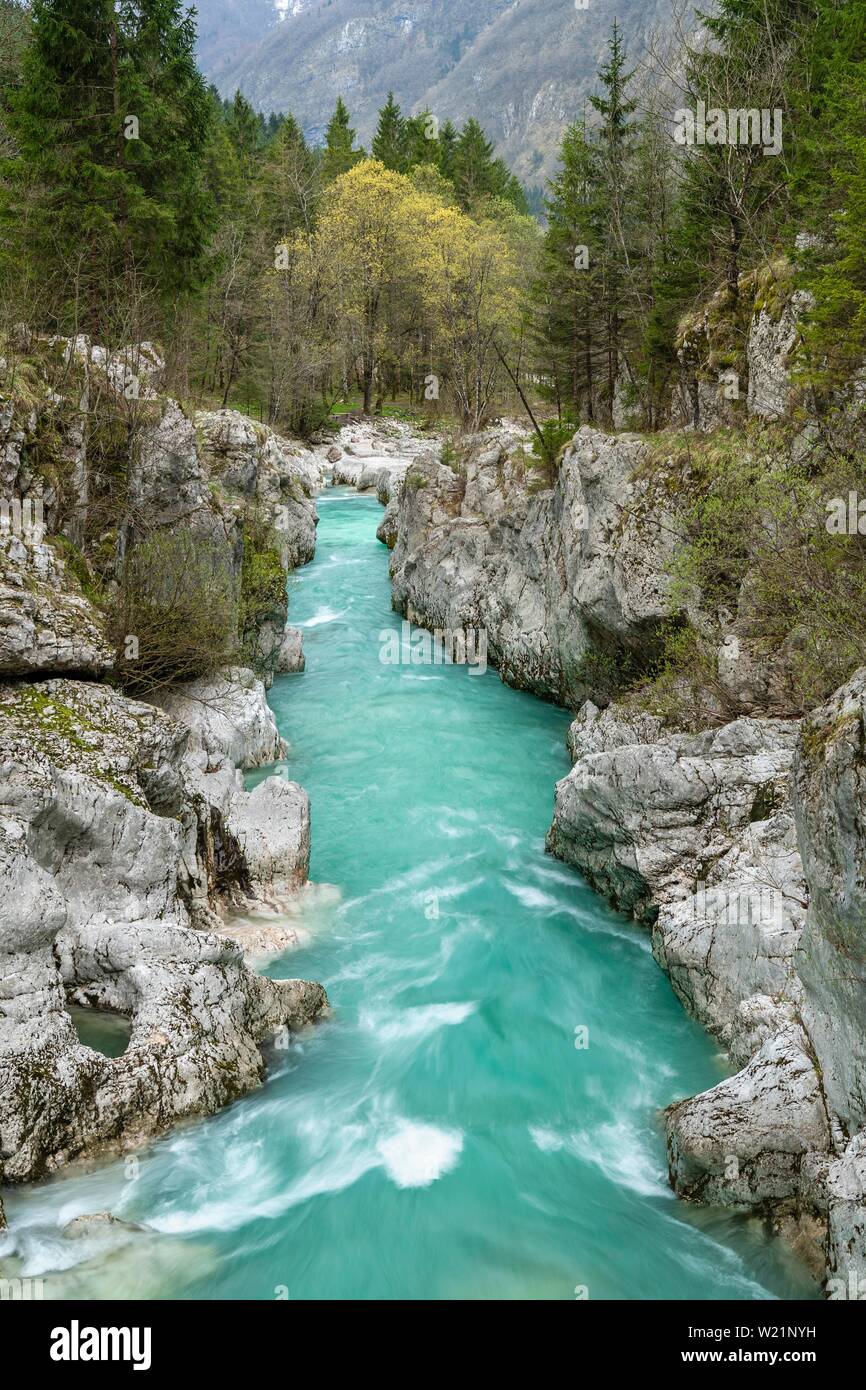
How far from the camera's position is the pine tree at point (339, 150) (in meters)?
66.4

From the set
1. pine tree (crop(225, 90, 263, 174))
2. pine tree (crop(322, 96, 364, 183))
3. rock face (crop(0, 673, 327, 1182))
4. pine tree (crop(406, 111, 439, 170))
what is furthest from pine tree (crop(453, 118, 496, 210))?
rock face (crop(0, 673, 327, 1182))

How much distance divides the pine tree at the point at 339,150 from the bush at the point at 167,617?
201 ft

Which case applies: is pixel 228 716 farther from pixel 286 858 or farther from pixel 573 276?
pixel 573 276

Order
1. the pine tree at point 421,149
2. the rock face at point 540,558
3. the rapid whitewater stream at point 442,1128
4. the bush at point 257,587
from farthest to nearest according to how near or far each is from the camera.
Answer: the pine tree at point 421,149 < the bush at point 257,587 < the rock face at point 540,558 < the rapid whitewater stream at point 442,1128

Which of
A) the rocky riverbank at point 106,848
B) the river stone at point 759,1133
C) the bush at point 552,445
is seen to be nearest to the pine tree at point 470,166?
the bush at point 552,445

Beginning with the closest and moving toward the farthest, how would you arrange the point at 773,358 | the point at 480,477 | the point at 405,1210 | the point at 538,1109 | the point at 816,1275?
1. the point at 816,1275
2. the point at 405,1210
3. the point at 538,1109
4. the point at 773,358
5. the point at 480,477

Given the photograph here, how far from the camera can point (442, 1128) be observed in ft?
31.0

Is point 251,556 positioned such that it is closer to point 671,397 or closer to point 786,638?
point 671,397

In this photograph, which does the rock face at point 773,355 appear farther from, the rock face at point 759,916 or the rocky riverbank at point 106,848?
the rocky riverbank at point 106,848

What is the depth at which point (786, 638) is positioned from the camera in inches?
527

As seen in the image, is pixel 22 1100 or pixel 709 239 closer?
pixel 22 1100

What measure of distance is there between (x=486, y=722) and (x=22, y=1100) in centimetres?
1440

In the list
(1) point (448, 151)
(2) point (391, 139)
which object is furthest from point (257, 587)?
(2) point (391, 139)
